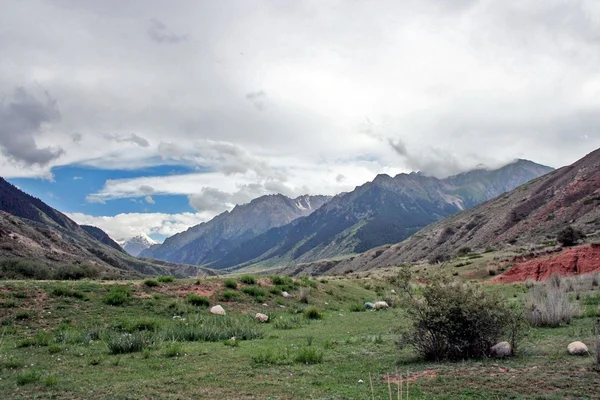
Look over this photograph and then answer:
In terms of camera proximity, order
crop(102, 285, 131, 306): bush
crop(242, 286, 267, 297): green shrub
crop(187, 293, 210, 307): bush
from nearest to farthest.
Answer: crop(102, 285, 131, 306): bush, crop(187, 293, 210, 307): bush, crop(242, 286, 267, 297): green shrub

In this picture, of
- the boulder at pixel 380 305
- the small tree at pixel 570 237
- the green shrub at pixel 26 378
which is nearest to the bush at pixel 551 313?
the boulder at pixel 380 305

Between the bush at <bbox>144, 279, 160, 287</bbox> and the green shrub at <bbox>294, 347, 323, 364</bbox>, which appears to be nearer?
the green shrub at <bbox>294, 347, 323, 364</bbox>

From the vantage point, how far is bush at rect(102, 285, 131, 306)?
20922mm

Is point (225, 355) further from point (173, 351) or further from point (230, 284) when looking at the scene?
point (230, 284)

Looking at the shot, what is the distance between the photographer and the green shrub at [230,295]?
25255mm

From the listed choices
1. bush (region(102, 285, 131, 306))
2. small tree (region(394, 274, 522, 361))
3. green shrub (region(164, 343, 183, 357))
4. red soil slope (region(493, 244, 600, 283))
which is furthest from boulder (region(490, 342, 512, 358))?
red soil slope (region(493, 244, 600, 283))

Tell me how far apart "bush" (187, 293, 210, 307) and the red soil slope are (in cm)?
3053

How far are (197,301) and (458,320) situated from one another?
16786 millimetres

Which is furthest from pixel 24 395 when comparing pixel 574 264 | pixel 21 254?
pixel 21 254

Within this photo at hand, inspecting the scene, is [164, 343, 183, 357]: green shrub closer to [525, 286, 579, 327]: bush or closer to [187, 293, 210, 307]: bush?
[187, 293, 210, 307]: bush

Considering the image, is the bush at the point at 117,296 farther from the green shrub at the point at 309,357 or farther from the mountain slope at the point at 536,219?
the mountain slope at the point at 536,219

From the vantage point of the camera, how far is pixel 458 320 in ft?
33.2

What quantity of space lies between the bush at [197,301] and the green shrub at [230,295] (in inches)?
71.0

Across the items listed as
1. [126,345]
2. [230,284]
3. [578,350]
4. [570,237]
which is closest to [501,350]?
[578,350]
